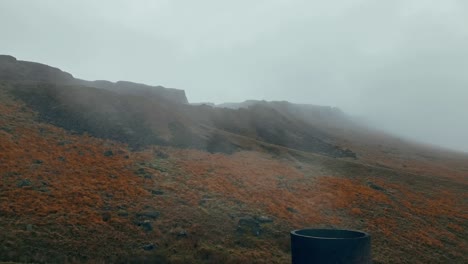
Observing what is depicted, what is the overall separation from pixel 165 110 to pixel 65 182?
93.4 ft

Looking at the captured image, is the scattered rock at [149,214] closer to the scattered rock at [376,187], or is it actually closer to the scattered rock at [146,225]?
the scattered rock at [146,225]

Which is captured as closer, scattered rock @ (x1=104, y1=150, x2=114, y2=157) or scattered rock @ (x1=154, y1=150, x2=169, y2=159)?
scattered rock @ (x1=104, y1=150, x2=114, y2=157)

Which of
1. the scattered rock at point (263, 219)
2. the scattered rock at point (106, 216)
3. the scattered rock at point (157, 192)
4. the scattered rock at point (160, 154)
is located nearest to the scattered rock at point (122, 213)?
the scattered rock at point (106, 216)

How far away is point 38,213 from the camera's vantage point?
2514 cm

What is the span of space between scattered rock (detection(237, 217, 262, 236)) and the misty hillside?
10 cm

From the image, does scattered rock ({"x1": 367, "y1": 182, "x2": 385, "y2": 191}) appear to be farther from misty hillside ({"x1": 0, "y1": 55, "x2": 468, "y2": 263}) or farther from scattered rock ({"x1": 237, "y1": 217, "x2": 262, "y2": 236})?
scattered rock ({"x1": 237, "y1": 217, "x2": 262, "y2": 236})

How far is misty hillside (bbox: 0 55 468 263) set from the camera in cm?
2473

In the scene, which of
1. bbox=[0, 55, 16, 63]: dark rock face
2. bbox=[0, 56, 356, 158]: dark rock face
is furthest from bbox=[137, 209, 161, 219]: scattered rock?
bbox=[0, 55, 16, 63]: dark rock face

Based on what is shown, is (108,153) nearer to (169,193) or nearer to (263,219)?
(169,193)

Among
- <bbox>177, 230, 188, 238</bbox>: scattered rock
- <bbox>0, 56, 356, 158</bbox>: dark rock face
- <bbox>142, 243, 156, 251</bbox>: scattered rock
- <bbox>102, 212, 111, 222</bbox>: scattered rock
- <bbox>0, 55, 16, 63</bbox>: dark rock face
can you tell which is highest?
<bbox>0, 55, 16, 63</bbox>: dark rock face

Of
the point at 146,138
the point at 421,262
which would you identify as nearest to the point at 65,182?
the point at 146,138

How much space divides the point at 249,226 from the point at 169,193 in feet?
24.2

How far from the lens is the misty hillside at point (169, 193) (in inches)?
974

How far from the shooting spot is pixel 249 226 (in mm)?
30375
